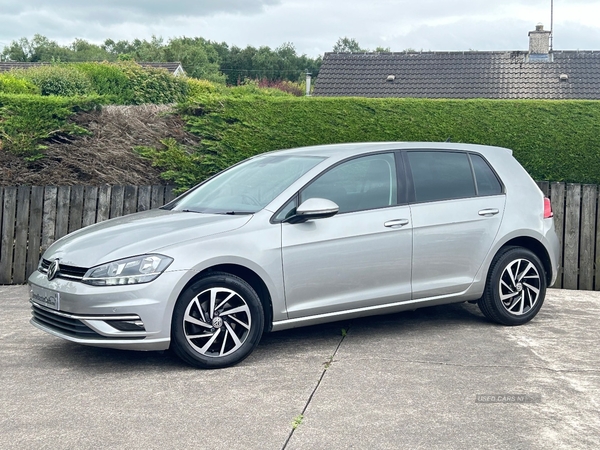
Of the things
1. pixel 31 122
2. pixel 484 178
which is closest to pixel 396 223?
pixel 484 178

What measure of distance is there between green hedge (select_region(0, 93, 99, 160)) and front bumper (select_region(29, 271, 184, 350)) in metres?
5.18

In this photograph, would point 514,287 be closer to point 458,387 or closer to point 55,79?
point 458,387

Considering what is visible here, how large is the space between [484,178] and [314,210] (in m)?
2.07

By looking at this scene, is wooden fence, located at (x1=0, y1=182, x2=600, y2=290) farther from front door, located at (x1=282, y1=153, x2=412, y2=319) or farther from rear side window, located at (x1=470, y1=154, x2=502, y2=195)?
front door, located at (x1=282, y1=153, x2=412, y2=319)

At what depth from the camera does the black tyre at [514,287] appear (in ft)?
22.9

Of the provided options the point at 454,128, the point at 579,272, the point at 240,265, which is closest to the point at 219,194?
the point at 240,265

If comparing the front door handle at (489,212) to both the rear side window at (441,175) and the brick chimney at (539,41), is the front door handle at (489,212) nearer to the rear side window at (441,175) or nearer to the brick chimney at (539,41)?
the rear side window at (441,175)

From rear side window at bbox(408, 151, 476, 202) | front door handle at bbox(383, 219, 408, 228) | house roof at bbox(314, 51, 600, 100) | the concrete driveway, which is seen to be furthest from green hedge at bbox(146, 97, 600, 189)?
house roof at bbox(314, 51, 600, 100)

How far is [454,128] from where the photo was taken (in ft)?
32.3

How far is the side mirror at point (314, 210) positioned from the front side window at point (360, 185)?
0.21 metres

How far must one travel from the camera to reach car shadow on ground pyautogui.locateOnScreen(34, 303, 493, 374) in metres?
5.77

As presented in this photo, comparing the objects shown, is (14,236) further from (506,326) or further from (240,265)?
(506,326)

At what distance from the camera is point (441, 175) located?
690cm

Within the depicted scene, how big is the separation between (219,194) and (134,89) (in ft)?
86.2
